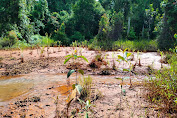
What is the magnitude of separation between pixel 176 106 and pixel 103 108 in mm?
1033

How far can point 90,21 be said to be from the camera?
1795 centimetres

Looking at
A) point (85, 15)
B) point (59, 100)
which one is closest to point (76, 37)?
point (85, 15)

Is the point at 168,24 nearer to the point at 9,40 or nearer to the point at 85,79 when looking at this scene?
the point at 85,79

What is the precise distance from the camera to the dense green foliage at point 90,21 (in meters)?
9.56

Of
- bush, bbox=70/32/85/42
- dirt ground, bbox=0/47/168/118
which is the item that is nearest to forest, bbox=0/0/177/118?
dirt ground, bbox=0/47/168/118

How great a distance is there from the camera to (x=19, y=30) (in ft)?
→ 39.8

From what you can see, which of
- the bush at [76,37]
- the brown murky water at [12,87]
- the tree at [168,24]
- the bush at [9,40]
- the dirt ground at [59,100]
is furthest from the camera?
the bush at [76,37]

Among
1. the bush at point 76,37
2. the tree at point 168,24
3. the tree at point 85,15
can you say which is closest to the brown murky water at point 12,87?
the tree at point 168,24

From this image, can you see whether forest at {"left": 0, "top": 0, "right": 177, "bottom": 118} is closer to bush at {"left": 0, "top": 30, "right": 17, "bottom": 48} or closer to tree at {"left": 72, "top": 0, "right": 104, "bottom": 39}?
bush at {"left": 0, "top": 30, "right": 17, "bottom": 48}

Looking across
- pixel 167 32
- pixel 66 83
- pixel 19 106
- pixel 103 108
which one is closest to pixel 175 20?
pixel 167 32

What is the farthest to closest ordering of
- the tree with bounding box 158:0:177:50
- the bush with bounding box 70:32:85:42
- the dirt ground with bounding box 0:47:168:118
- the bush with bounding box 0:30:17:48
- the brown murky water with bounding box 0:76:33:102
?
the bush with bounding box 70:32:85:42
the bush with bounding box 0:30:17:48
the tree with bounding box 158:0:177:50
the brown murky water with bounding box 0:76:33:102
the dirt ground with bounding box 0:47:168:118

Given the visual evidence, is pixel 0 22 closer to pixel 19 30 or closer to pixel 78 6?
pixel 19 30

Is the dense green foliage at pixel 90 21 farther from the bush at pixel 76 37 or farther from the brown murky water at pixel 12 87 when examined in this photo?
the brown murky water at pixel 12 87

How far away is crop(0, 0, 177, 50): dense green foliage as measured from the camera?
9562 mm
